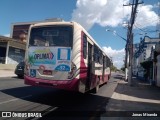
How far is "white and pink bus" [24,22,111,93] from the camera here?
11.1 m

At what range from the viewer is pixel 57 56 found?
1134 centimetres

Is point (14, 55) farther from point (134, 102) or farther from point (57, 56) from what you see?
point (57, 56)

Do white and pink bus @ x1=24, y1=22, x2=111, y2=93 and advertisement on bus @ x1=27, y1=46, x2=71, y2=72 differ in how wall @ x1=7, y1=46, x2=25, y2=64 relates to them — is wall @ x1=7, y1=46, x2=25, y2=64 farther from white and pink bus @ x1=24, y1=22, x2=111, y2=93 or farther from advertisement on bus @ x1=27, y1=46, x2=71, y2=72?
advertisement on bus @ x1=27, y1=46, x2=71, y2=72

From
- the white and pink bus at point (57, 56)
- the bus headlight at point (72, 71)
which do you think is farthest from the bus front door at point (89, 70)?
the bus headlight at point (72, 71)

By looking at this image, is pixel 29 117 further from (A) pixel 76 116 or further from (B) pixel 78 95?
(B) pixel 78 95

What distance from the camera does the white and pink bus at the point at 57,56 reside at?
1109cm

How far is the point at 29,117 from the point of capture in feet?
27.9

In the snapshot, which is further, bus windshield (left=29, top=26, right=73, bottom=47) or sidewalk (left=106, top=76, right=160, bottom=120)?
sidewalk (left=106, top=76, right=160, bottom=120)

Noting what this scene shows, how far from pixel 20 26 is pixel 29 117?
10126 cm

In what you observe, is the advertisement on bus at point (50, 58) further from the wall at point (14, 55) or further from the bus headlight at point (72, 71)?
the wall at point (14, 55)

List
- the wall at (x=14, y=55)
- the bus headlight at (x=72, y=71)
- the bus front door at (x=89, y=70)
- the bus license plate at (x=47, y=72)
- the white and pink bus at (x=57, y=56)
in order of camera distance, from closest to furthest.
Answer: the bus headlight at (x=72, y=71) < the white and pink bus at (x=57, y=56) < the bus license plate at (x=47, y=72) < the bus front door at (x=89, y=70) < the wall at (x=14, y=55)

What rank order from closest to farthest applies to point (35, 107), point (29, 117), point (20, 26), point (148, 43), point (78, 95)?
point (29, 117)
point (35, 107)
point (78, 95)
point (148, 43)
point (20, 26)

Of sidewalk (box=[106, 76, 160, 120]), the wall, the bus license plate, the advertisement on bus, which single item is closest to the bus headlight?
the advertisement on bus

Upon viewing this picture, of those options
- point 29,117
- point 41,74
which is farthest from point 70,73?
point 29,117
